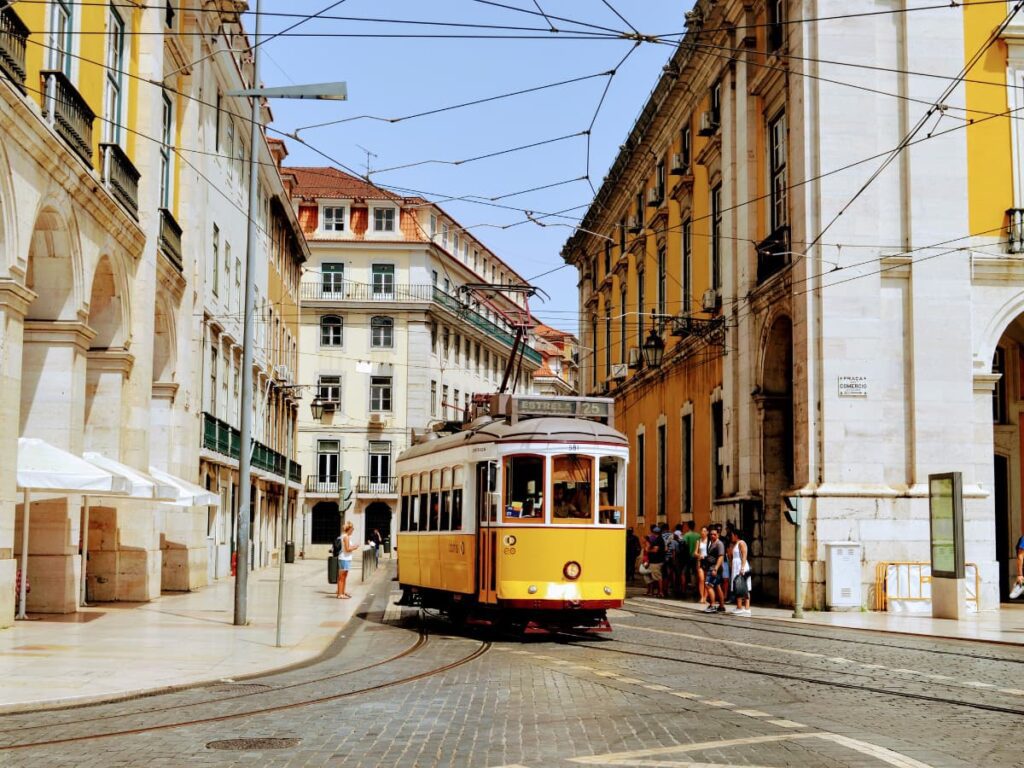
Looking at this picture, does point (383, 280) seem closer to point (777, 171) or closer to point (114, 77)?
point (777, 171)

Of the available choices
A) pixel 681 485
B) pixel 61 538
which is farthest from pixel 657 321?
pixel 61 538

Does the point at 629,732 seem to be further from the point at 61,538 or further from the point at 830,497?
the point at 830,497

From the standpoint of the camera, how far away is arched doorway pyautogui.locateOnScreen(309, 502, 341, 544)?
67.5 m

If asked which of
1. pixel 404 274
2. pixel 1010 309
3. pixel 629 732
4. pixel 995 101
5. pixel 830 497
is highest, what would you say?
pixel 404 274

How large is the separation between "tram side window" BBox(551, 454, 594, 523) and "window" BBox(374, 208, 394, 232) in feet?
178

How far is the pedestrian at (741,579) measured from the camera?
2402 centimetres

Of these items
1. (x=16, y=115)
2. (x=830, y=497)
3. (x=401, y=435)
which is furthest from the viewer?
(x=401, y=435)

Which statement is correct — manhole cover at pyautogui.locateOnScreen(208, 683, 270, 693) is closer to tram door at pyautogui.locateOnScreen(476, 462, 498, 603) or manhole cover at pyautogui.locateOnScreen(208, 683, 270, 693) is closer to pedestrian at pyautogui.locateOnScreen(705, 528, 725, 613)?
tram door at pyautogui.locateOnScreen(476, 462, 498, 603)

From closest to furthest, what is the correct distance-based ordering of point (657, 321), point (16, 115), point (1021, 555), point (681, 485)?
1. point (16, 115)
2. point (1021, 555)
3. point (681, 485)
4. point (657, 321)

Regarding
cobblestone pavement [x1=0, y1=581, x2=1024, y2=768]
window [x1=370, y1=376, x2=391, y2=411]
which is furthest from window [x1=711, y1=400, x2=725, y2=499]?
window [x1=370, y1=376, x2=391, y2=411]

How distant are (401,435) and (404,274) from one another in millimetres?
8842

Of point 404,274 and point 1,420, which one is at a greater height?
point 404,274

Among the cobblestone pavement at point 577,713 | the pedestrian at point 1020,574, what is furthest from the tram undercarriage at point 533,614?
the pedestrian at point 1020,574

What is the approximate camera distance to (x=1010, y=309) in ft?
85.7
